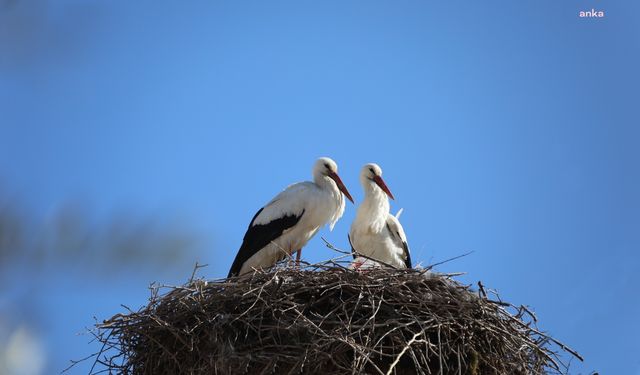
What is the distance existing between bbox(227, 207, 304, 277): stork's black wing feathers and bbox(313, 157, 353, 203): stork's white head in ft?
1.37

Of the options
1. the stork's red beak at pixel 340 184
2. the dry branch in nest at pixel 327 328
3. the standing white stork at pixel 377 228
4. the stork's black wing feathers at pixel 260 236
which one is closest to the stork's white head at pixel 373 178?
the standing white stork at pixel 377 228

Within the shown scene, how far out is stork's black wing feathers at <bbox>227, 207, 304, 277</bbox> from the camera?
652 cm

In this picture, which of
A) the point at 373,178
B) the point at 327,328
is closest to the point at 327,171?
the point at 373,178

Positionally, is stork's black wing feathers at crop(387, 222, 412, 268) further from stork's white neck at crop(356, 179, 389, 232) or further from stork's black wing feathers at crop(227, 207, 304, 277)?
stork's black wing feathers at crop(227, 207, 304, 277)

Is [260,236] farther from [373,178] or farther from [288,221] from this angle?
[373,178]

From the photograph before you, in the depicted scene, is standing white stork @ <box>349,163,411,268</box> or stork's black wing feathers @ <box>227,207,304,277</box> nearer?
stork's black wing feathers @ <box>227,207,304,277</box>

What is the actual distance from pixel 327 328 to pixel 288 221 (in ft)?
7.66

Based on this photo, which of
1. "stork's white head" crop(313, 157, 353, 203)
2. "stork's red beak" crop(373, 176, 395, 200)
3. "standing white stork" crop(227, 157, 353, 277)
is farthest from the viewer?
"stork's red beak" crop(373, 176, 395, 200)

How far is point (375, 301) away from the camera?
4371 mm

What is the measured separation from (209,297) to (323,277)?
64cm

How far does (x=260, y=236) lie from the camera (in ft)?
21.5

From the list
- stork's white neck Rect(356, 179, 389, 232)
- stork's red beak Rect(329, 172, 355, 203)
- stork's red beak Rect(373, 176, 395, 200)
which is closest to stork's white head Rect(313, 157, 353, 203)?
stork's red beak Rect(329, 172, 355, 203)

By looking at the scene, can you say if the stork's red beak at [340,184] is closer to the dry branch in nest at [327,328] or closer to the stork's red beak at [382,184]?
the stork's red beak at [382,184]

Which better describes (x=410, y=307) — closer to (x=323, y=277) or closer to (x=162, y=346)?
(x=323, y=277)
